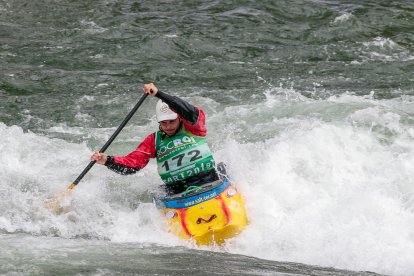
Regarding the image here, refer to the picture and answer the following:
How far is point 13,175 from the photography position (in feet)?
30.0

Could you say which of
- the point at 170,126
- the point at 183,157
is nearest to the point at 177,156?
the point at 183,157

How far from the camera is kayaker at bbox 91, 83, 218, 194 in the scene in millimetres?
8109

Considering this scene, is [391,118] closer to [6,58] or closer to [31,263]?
[31,263]

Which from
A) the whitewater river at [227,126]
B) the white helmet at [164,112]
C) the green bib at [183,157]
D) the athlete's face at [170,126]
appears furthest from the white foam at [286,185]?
the white helmet at [164,112]

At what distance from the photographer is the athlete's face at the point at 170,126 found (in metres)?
8.08

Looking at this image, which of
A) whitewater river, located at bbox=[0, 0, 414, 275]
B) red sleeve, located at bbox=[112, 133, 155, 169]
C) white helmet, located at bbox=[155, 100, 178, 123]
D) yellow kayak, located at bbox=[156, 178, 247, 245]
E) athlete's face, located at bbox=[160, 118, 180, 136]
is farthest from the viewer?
red sleeve, located at bbox=[112, 133, 155, 169]

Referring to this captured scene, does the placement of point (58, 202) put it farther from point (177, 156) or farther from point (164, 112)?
point (164, 112)

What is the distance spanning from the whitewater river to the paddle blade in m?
0.08

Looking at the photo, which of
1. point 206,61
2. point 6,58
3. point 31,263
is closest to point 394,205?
point 31,263

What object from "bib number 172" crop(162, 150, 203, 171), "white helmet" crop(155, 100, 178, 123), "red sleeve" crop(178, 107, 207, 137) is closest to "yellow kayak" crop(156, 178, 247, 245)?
"bib number 172" crop(162, 150, 203, 171)

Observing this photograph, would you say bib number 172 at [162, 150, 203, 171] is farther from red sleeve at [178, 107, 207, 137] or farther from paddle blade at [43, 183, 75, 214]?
paddle blade at [43, 183, 75, 214]

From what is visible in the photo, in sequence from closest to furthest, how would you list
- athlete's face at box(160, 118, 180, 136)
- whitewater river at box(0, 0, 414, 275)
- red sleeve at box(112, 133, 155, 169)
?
whitewater river at box(0, 0, 414, 275), athlete's face at box(160, 118, 180, 136), red sleeve at box(112, 133, 155, 169)

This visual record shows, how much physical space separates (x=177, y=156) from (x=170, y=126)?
0.34 m

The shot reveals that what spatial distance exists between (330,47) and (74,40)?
4.91 metres
